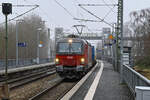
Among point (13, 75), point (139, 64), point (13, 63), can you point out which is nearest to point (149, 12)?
point (139, 64)

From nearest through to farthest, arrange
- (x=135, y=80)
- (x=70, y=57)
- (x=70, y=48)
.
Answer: (x=135, y=80) < (x=70, y=57) < (x=70, y=48)

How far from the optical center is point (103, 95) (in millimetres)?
10711

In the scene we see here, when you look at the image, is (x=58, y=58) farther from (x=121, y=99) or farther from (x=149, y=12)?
(x=149, y=12)

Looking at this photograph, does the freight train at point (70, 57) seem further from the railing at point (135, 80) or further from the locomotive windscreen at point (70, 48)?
the railing at point (135, 80)

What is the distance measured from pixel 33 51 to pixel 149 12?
76.0 feet

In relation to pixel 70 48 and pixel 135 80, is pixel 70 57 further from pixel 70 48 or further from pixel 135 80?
pixel 135 80

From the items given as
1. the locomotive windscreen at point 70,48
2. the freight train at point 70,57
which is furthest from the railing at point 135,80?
the locomotive windscreen at point 70,48

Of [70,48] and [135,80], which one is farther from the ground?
[70,48]

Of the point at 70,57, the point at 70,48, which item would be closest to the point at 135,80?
the point at 70,57

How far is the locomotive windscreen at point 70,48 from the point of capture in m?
17.9

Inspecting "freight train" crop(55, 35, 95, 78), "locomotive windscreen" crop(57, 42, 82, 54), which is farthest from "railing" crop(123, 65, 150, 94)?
"locomotive windscreen" crop(57, 42, 82, 54)

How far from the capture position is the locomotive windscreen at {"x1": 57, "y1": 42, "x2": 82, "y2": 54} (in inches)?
704

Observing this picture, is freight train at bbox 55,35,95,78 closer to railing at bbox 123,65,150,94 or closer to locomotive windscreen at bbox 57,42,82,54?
locomotive windscreen at bbox 57,42,82,54

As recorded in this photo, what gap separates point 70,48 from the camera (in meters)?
18.0
